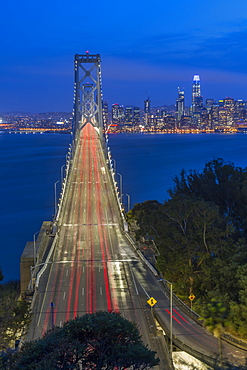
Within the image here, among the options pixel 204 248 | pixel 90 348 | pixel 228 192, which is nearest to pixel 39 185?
pixel 228 192

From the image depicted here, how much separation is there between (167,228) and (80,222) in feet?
31.2

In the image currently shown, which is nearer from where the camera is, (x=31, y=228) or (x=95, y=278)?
(x=95, y=278)

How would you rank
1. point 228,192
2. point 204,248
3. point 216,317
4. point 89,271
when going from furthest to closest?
point 228,192
point 204,248
point 89,271
point 216,317

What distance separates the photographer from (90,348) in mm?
10281

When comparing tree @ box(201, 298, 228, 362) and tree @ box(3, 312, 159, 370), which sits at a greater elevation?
tree @ box(3, 312, 159, 370)

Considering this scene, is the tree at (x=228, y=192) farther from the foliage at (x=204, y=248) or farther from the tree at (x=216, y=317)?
the tree at (x=216, y=317)

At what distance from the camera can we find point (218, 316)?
14.0 metres

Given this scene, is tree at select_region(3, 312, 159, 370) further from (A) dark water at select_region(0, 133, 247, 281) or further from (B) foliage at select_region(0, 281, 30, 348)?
(A) dark water at select_region(0, 133, 247, 281)

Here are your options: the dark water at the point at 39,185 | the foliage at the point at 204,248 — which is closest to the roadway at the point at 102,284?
the foliage at the point at 204,248

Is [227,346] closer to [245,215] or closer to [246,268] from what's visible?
[246,268]

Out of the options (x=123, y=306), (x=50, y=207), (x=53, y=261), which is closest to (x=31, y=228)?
(x=50, y=207)

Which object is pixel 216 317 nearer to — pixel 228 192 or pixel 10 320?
pixel 10 320

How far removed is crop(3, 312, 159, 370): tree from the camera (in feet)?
31.6

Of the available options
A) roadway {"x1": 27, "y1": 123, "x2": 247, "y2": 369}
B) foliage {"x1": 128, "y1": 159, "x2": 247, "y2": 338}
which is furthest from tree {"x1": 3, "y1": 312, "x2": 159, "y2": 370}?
foliage {"x1": 128, "y1": 159, "x2": 247, "y2": 338}
